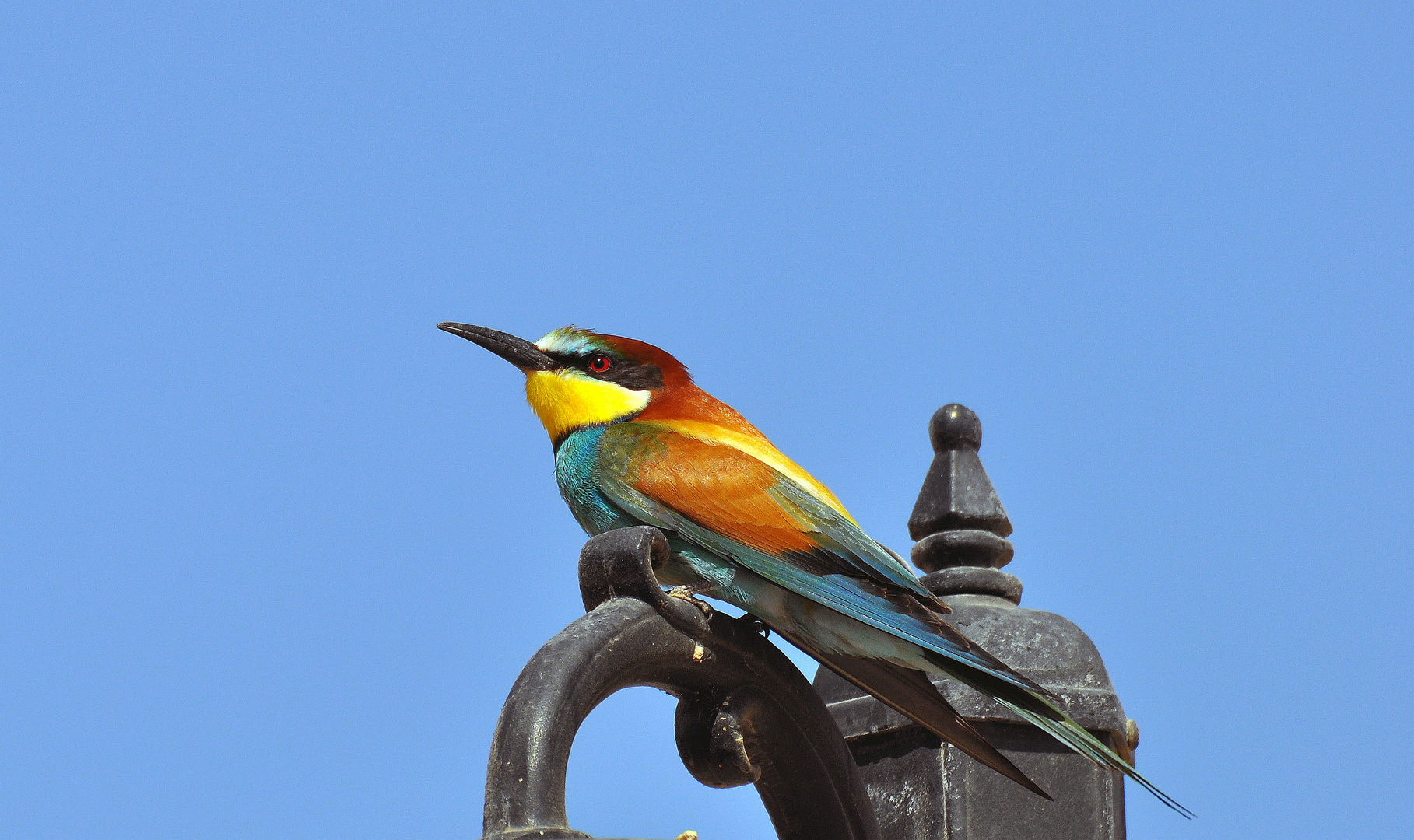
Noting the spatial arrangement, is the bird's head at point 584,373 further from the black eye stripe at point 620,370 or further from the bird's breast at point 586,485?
the bird's breast at point 586,485

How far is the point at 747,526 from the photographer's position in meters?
3.61

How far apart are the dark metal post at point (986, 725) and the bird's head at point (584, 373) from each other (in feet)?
3.30

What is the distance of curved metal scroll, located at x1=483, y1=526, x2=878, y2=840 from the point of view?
2039 millimetres

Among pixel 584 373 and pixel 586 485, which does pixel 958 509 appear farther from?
pixel 584 373

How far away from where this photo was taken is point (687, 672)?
265cm

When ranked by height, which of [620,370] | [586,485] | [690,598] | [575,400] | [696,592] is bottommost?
[690,598]

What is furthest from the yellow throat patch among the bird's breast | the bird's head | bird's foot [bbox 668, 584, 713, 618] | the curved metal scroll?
the curved metal scroll

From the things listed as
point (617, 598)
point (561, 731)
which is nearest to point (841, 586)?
point (617, 598)

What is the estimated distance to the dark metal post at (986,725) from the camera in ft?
10.8

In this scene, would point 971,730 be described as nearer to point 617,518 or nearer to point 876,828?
point 876,828

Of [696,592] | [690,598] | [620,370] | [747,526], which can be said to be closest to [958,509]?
[747,526]

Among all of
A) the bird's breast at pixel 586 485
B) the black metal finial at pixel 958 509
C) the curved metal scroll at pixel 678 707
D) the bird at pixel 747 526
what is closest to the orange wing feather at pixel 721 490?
the bird at pixel 747 526

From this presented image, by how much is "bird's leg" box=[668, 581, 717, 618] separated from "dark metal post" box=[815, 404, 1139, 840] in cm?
38

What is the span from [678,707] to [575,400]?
1.55 metres
